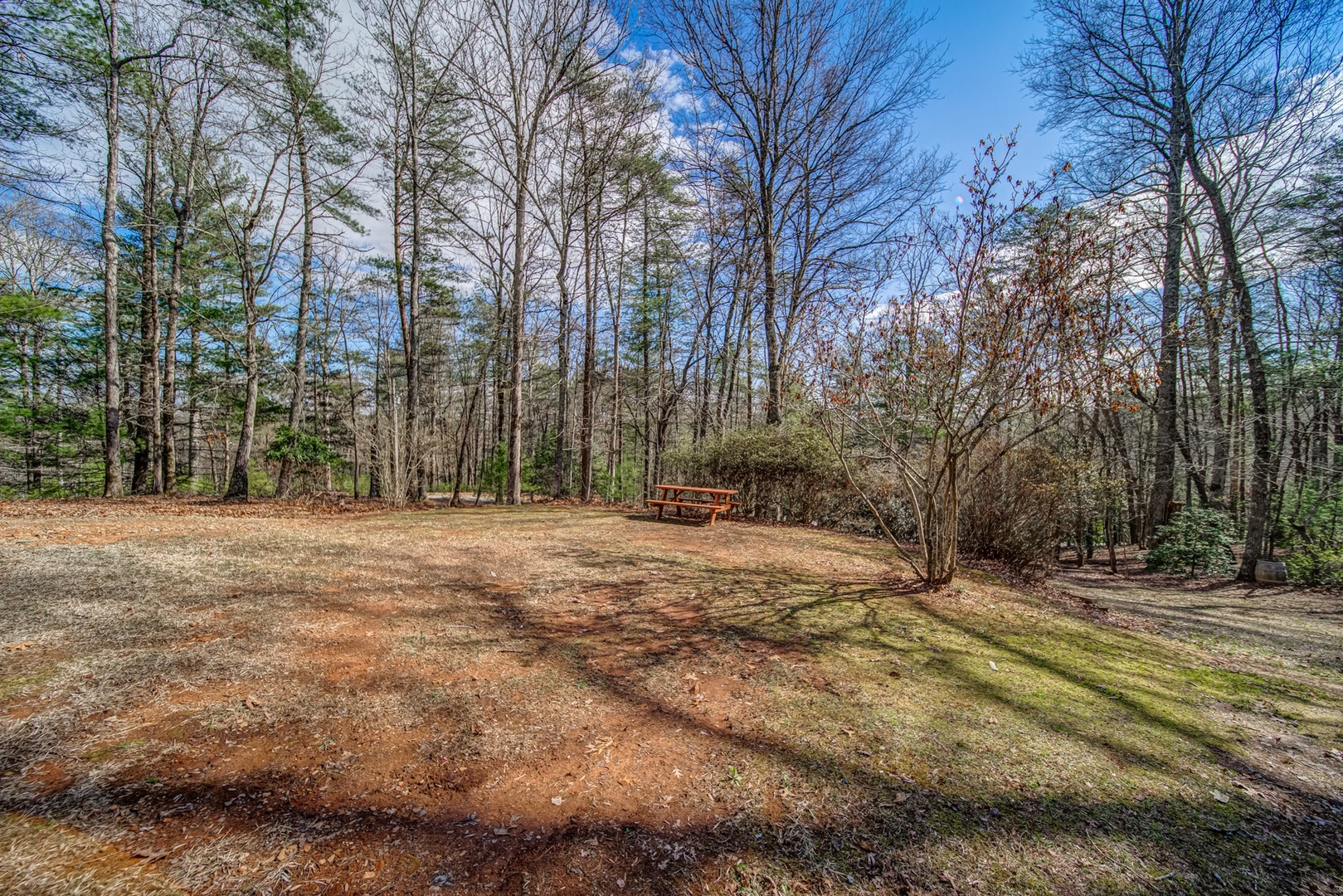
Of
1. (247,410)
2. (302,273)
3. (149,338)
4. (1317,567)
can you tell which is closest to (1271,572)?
(1317,567)

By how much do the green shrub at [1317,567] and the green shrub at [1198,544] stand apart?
2.68 feet

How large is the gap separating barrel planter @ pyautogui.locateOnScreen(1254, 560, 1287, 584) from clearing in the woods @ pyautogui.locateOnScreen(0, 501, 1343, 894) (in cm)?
488

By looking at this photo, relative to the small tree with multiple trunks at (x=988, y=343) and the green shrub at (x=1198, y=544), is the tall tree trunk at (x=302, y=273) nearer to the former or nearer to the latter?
the small tree with multiple trunks at (x=988, y=343)

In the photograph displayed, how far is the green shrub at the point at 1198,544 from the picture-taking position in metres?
9.13

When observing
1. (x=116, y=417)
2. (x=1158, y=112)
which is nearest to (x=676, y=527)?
(x=116, y=417)

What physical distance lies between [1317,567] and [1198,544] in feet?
4.67

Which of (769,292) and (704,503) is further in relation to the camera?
(769,292)

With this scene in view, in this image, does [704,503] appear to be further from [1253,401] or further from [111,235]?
[111,235]

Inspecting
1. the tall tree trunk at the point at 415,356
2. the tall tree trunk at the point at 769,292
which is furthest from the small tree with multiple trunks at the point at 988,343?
the tall tree trunk at the point at 415,356

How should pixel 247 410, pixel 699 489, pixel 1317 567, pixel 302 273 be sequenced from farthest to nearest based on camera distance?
pixel 302 273 → pixel 247 410 → pixel 699 489 → pixel 1317 567

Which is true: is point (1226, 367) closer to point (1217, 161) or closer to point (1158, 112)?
point (1217, 161)

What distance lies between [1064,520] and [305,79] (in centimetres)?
1823

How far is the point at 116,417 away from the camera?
30.5 feet

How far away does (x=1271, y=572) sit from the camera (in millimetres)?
8211
